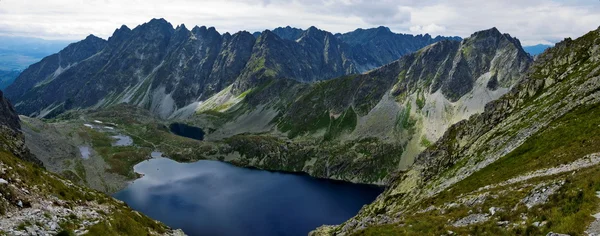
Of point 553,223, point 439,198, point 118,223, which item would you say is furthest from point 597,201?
point 118,223

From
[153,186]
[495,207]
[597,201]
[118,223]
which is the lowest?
[153,186]

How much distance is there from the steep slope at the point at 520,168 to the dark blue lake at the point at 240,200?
1616 inches

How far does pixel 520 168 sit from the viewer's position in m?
55.4

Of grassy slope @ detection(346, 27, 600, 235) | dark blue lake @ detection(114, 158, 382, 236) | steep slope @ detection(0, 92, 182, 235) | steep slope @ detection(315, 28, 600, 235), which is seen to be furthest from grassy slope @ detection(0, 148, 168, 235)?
dark blue lake @ detection(114, 158, 382, 236)

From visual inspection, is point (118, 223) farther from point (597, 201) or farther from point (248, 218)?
point (248, 218)

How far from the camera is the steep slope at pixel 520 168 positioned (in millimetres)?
28359

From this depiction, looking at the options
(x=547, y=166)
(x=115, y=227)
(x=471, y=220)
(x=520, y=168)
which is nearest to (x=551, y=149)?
(x=520, y=168)

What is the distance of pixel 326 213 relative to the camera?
13875 centimetres

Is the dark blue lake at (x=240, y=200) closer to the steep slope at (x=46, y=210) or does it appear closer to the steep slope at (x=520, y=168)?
the steep slope at (x=520, y=168)

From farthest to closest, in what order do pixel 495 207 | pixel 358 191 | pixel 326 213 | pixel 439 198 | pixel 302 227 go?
pixel 358 191, pixel 326 213, pixel 302 227, pixel 439 198, pixel 495 207

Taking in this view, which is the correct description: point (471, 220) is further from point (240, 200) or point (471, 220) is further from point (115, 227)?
point (240, 200)

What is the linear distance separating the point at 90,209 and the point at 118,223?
13.1 feet

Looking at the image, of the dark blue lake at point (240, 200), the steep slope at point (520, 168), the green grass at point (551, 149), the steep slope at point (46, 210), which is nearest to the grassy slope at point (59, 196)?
the steep slope at point (46, 210)

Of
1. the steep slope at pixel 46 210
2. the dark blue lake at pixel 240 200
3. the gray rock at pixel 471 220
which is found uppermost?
the gray rock at pixel 471 220
